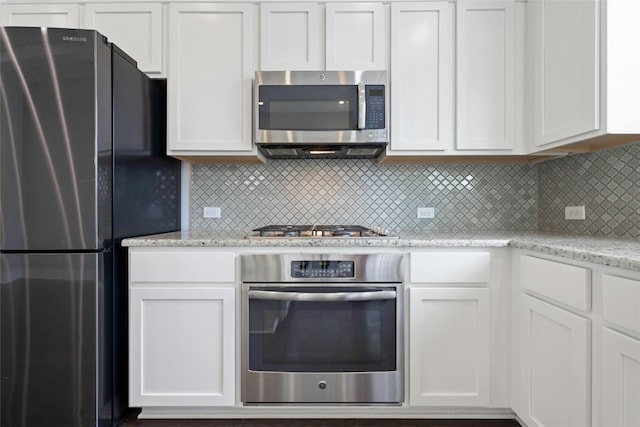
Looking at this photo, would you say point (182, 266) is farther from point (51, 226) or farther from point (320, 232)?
point (320, 232)

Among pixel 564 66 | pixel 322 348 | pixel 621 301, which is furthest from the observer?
pixel 322 348

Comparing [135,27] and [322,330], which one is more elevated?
[135,27]

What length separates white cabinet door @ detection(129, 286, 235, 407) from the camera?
1.82 meters

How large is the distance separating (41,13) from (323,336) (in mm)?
2230

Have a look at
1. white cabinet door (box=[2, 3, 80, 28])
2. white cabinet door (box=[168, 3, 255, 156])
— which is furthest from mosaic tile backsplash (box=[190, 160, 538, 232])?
white cabinet door (box=[2, 3, 80, 28])

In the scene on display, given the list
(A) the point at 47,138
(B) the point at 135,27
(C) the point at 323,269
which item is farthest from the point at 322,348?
(B) the point at 135,27

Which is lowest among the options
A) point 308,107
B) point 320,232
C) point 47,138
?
point 320,232

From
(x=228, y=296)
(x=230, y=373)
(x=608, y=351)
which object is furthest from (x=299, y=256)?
(x=608, y=351)

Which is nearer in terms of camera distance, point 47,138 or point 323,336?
point 47,138

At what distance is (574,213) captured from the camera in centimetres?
214

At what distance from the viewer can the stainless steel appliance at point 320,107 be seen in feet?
6.78

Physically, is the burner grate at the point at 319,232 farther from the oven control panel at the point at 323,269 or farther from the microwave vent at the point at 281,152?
the microwave vent at the point at 281,152

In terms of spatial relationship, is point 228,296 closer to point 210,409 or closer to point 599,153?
point 210,409

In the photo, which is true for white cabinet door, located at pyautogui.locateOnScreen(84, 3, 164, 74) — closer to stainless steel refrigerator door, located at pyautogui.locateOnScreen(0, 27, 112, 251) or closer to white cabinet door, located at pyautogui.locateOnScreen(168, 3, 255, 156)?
white cabinet door, located at pyautogui.locateOnScreen(168, 3, 255, 156)
